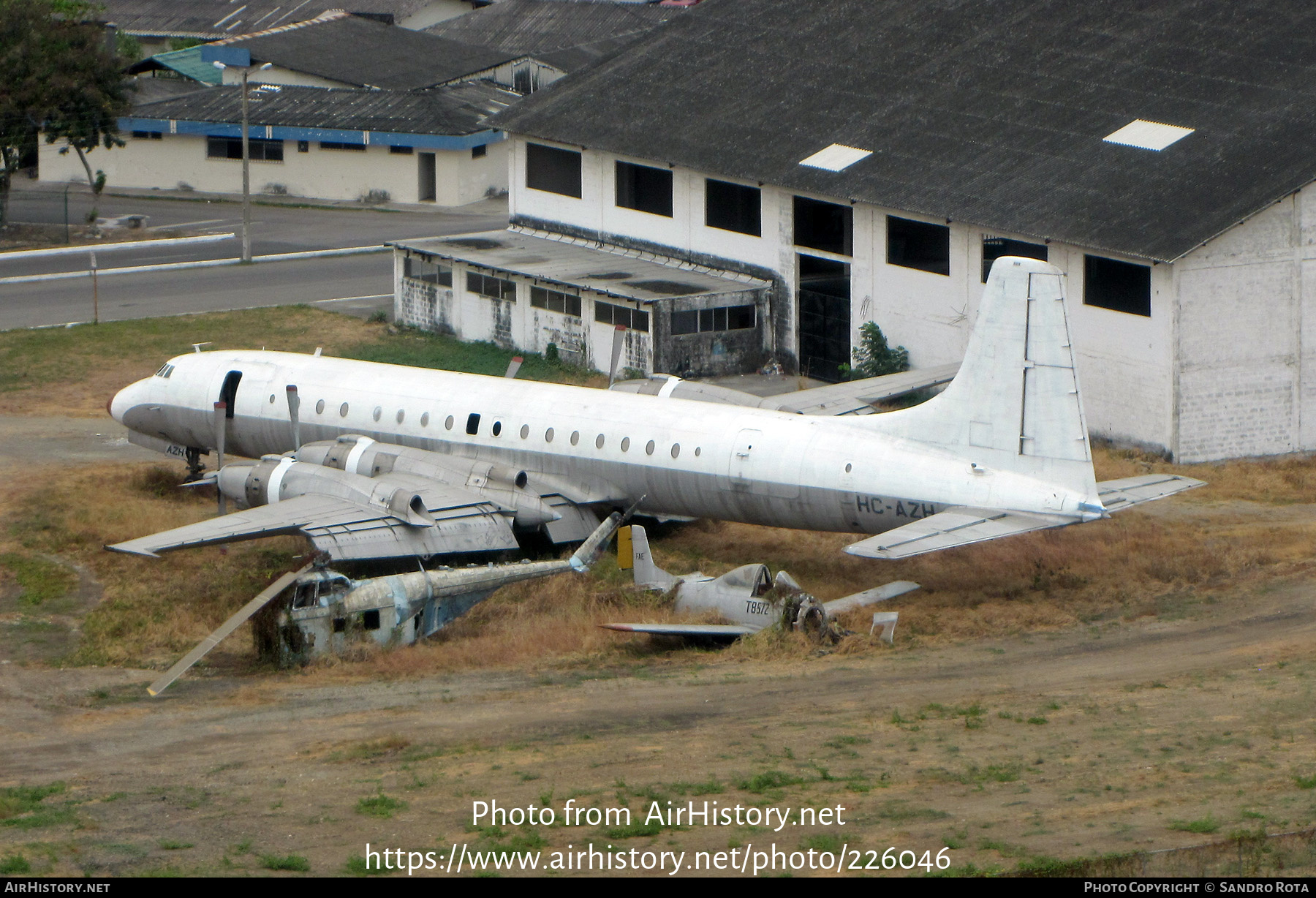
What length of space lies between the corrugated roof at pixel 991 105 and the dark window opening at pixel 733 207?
1048 mm

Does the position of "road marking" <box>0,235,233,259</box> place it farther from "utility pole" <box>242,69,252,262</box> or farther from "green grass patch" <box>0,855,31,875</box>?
"green grass patch" <box>0,855,31,875</box>

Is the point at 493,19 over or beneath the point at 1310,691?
over

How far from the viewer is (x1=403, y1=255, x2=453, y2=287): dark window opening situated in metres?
59.8

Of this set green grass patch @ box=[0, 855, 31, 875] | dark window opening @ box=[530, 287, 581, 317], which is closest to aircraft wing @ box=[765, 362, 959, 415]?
dark window opening @ box=[530, 287, 581, 317]

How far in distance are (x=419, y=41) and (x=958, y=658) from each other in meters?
78.1

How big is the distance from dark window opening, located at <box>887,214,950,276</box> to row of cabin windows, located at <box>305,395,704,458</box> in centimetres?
1677

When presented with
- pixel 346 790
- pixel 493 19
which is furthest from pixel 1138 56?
pixel 493 19

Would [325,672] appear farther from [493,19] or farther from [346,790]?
[493,19]

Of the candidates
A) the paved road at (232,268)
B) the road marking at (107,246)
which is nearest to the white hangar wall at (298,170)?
the paved road at (232,268)

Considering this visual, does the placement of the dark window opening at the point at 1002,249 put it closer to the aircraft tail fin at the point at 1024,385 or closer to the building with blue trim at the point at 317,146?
the aircraft tail fin at the point at 1024,385

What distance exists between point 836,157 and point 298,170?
42938mm

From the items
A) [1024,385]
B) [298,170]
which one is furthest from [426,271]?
[1024,385]

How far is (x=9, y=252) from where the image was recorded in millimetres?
74688

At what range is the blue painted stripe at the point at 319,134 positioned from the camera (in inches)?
3300
